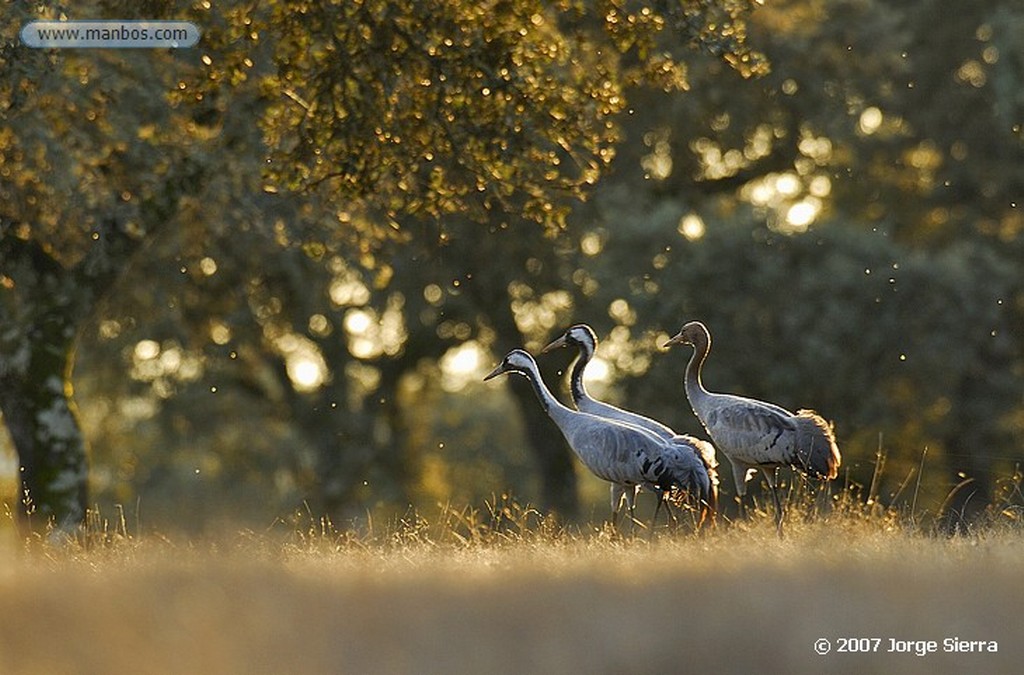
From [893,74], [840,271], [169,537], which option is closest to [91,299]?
[169,537]

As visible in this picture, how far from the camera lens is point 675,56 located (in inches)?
1174

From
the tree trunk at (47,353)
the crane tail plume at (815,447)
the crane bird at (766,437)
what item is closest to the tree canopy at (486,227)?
the tree trunk at (47,353)

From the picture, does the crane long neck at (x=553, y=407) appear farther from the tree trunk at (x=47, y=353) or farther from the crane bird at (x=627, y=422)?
the tree trunk at (x=47, y=353)

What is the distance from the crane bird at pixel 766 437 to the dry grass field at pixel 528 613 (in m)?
3.90

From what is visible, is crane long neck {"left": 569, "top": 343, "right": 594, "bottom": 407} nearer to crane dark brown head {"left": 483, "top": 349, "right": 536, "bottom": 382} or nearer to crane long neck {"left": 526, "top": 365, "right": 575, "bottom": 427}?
crane dark brown head {"left": 483, "top": 349, "right": 536, "bottom": 382}

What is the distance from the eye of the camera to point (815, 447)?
56.5 feet

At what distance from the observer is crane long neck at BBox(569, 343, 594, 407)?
60.9ft

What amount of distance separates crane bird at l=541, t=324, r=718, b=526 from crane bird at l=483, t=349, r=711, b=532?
7cm

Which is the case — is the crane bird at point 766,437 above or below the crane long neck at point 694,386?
below

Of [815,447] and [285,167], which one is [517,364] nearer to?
[815,447]

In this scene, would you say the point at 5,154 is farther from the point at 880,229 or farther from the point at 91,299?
the point at 880,229

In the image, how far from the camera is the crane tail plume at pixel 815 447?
56.3 feet

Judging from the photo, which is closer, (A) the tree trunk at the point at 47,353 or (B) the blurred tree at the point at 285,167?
(B) the blurred tree at the point at 285,167

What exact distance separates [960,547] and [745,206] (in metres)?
18.4
